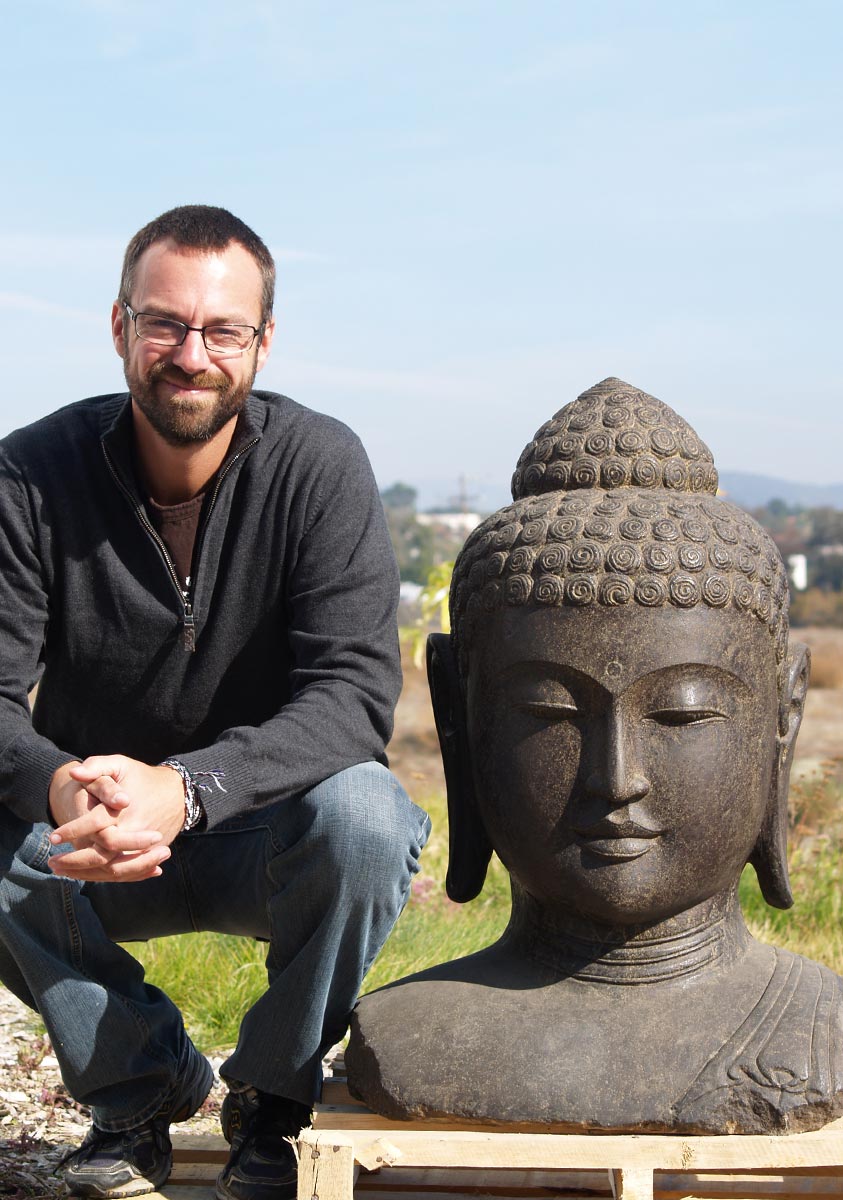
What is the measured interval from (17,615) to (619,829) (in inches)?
57.3

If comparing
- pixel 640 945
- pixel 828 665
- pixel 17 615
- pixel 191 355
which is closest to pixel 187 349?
pixel 191 355

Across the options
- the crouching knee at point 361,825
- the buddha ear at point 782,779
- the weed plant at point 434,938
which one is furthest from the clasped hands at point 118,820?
the weed plant at point 434,938

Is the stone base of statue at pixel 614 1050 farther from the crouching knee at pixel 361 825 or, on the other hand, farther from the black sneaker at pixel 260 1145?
the crouching knee at pixel 361 825

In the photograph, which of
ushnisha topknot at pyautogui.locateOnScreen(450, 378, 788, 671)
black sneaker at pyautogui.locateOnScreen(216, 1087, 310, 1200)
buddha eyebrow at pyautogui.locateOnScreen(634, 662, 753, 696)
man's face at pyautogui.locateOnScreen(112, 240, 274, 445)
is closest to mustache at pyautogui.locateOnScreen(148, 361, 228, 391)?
man's face at pyautogui.locateOnScreen(112, 240, 274, 445)

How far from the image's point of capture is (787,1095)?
8.42 feet

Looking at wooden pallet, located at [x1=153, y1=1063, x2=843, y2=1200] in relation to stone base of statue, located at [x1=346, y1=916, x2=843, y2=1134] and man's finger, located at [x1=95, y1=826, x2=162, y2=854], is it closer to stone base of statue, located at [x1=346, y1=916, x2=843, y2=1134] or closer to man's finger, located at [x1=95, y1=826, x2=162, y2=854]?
stone base of statue, located at [x1=346, y1=916, x2=843, y2=1134]

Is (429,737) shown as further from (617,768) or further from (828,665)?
(617,768)

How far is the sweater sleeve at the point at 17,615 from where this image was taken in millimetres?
3010

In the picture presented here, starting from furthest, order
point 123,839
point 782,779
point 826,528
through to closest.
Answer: point 826,528
point 782,779
point 123,839

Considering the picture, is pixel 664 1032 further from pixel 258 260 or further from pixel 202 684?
pixel 258 260

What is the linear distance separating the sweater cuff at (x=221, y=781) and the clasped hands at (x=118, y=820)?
6cm

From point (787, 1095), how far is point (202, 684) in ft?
5.05

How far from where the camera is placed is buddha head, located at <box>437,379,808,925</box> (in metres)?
2.75

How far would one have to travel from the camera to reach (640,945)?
287cm
